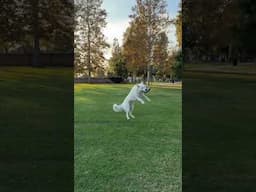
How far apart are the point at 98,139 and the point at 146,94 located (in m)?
0.47

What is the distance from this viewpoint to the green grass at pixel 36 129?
13.8ft

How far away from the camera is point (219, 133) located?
19.4 feet

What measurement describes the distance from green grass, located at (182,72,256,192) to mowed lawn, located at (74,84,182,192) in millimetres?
646

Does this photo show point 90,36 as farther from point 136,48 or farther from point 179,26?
point 179,26

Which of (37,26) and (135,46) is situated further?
(37,26)

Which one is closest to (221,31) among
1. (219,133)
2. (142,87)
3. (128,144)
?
(219,133)

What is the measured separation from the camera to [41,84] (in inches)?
246

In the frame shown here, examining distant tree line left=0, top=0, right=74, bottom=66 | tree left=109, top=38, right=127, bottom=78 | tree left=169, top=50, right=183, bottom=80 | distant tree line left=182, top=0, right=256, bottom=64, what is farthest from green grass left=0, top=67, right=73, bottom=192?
distant tree line left=182, top=0, right=256, bottom=64

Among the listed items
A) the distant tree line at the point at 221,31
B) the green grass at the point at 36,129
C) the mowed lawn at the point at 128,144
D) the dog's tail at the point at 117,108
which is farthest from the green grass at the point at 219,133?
the green grass at the point at 36,129

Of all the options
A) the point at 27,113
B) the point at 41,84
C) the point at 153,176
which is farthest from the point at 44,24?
the point at 153,176

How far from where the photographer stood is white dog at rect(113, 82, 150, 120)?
339cm

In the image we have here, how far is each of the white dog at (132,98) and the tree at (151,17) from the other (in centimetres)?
10

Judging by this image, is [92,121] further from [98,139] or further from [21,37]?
[21,37]

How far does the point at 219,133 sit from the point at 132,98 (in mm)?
2758
